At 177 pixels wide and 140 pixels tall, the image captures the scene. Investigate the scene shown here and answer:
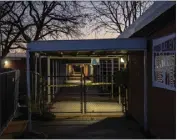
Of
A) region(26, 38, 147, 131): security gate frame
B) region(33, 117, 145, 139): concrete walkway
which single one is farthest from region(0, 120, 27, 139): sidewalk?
region(26, 38, 147, 131): security gate frame

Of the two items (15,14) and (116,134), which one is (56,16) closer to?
(15,14)

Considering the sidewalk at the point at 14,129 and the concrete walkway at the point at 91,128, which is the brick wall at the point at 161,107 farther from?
the sidewalk at the point at 14,129

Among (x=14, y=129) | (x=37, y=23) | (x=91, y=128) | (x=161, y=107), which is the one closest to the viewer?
(x=161, y=107)

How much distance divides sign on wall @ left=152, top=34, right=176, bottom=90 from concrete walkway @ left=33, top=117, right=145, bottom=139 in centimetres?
194

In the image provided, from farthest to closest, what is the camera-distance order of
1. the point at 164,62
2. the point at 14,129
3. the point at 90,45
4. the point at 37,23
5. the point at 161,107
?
the point at 37,23, the point at 14,129, the point at 90,45, the point at 161,107, the point at 164,62

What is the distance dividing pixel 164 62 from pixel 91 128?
173 inches

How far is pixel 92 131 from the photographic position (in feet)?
40.7

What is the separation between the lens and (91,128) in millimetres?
12969

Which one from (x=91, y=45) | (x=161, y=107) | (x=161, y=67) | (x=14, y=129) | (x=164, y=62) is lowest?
(x=14, y=129)

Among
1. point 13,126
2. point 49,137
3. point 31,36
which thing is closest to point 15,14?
point 31,36

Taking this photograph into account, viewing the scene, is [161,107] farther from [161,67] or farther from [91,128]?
[91,128]

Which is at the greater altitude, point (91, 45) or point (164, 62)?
point (91, 45)

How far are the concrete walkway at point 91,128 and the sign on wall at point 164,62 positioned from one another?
6.35 ft

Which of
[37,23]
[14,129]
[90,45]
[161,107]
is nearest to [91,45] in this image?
[90,45]
